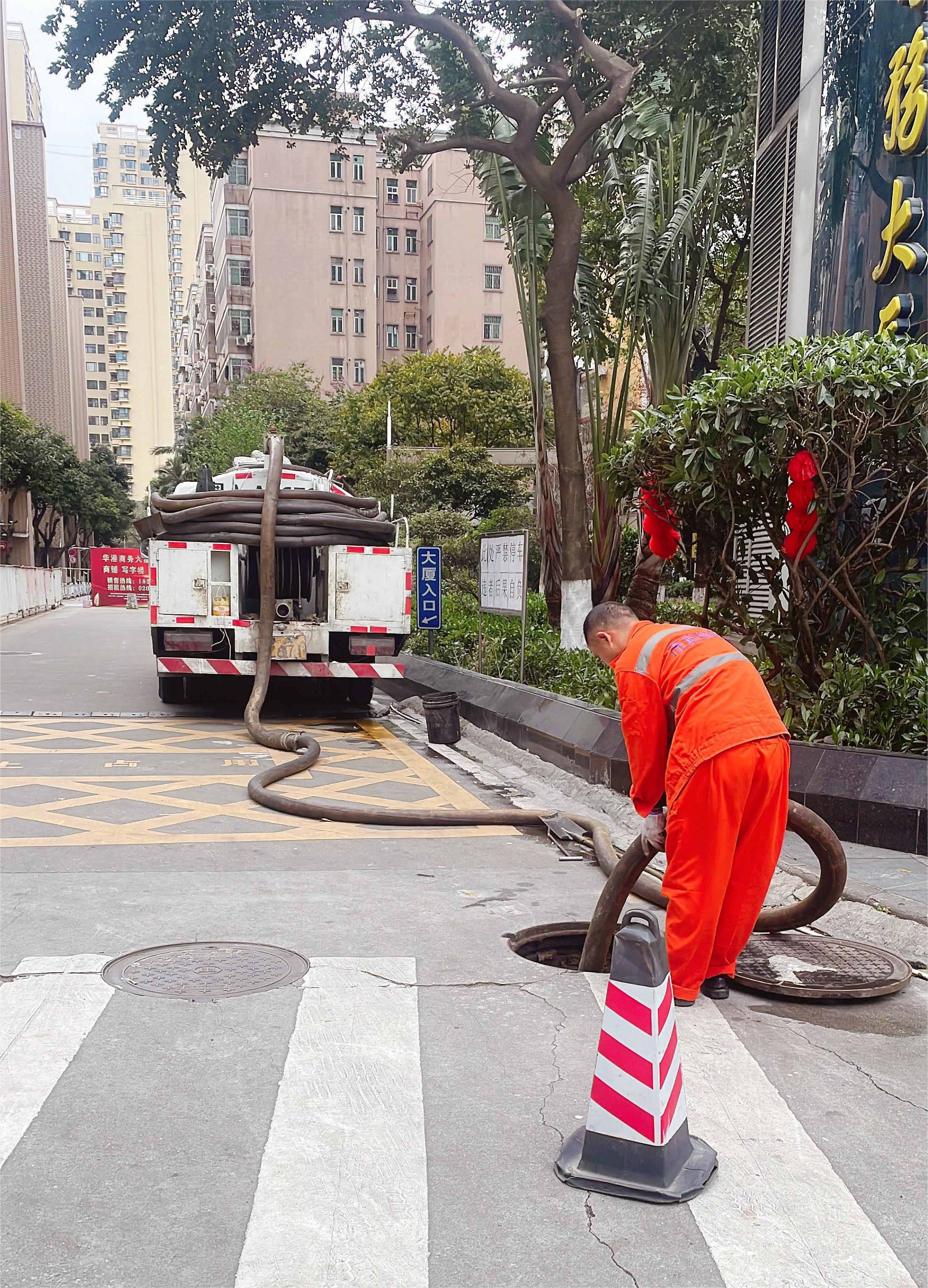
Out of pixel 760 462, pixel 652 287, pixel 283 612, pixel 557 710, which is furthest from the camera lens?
pixel 652 287

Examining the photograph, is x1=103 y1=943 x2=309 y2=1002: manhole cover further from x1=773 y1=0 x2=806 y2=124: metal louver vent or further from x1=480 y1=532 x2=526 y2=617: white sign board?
x1=773 y1=0 x2=806 y2=124: metal louver vent

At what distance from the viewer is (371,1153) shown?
329 centimetres

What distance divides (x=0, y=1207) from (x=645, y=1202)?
1677mm

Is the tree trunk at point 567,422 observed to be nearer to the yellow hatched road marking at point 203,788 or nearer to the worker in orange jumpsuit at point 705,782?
the yellow hatched road marking at point 203,788

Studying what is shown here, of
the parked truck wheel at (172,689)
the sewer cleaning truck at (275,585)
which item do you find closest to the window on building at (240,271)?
the parked truck wheel at (172,689)

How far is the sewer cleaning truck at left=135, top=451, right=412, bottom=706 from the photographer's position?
12.3 m

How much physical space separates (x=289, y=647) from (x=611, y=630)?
8178mm

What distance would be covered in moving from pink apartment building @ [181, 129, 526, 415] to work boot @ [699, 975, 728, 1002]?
205 feet

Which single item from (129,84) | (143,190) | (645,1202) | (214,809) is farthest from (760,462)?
(143,190)

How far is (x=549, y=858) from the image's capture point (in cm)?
695

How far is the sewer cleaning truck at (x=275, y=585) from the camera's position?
12273 millimetres

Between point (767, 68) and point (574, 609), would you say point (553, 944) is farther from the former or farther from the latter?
point (767, 68)

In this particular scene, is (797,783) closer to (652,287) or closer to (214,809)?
(214,809)

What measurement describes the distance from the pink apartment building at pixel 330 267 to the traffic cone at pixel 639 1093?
209 feet
